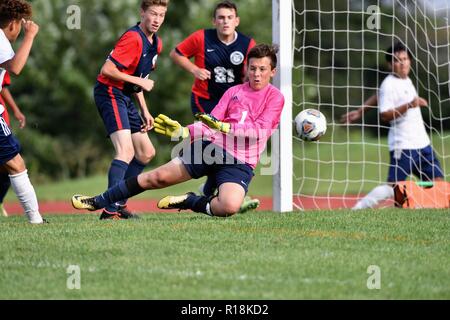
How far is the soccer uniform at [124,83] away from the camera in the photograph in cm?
834

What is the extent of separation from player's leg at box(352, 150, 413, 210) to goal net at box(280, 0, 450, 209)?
0.33m

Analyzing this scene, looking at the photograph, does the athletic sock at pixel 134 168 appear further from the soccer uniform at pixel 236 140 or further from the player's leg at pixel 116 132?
the soccer uniform at pixel 236 140

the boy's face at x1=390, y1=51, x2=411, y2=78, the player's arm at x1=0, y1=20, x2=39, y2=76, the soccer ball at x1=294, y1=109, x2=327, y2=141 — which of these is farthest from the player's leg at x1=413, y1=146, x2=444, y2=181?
the player's arm at x1=0, y1=20, x2=39, y2=76

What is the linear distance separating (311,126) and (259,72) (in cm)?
110

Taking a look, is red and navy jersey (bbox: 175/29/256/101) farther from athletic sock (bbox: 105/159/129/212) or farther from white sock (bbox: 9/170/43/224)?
white sock (bbox: 9/170/43/224)

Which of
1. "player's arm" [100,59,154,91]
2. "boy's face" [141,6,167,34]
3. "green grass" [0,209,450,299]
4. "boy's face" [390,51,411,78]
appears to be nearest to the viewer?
"green grass" [0,209,450,299]

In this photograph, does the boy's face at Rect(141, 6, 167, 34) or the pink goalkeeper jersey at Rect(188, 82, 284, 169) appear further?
the boy's face at Rect(141, 6, 167, 34)

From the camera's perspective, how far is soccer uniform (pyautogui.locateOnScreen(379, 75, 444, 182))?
1076cm

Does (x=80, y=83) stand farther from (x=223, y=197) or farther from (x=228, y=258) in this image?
(x=228, y=258)

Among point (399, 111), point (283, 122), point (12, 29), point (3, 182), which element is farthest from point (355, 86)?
point (12, 29)

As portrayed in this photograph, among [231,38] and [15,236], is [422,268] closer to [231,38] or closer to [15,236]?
[15,236]

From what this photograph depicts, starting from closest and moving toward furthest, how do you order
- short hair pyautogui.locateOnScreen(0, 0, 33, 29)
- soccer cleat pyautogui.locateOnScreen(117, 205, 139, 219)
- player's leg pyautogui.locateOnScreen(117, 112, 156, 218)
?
short hair pyautogui.locateOnScreen(0, 0, 33, 29) → soccer cleat pyautogui.locateOnScreen(117, 205, 139, 219) → player's leg pyautogui.locateOnScreen(117, 112, 156, 218)

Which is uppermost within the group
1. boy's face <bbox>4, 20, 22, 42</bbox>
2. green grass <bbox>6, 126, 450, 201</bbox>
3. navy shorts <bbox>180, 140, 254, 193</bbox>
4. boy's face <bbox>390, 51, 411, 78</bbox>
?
green grass <bbox>6, 126, 450, 201</bbox>

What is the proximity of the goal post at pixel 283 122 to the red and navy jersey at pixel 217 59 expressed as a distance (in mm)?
367
